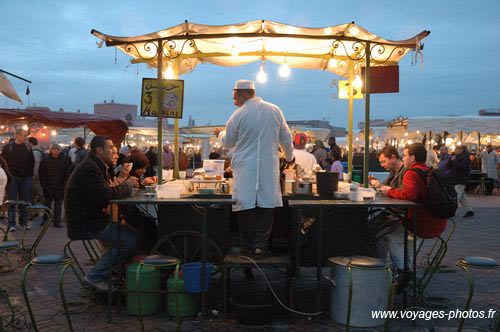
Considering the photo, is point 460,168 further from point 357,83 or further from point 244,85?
point 244,85

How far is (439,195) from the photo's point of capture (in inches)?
193

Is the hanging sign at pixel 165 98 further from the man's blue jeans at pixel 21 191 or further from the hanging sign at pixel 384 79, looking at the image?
the man's blue jeans at pixel 21 191

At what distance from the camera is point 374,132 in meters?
25.7

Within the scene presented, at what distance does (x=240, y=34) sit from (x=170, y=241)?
2437 mm

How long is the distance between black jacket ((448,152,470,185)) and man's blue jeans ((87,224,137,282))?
10.1 metres

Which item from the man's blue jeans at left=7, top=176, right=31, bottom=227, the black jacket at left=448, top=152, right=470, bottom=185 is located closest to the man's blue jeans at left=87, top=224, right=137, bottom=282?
the man's blue jeans at left=7, top=176, right=31, bottom=227

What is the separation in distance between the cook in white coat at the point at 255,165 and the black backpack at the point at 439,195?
5.11ft

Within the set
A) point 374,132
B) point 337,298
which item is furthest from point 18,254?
point 374,132

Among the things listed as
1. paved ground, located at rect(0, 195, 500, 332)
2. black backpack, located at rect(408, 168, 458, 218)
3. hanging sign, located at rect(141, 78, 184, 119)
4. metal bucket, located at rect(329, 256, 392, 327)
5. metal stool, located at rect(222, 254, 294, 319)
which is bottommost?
paved ground, located at rect(0, 195, 500, 332)

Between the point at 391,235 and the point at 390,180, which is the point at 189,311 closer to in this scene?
the point at 391,235

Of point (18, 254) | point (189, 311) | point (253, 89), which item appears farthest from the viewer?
point (18, 254)

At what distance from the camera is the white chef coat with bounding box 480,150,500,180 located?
1767cm

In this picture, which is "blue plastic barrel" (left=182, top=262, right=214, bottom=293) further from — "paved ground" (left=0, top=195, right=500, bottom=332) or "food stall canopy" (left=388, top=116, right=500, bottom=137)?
"food stall canopy" (left=388, top=116, right=500, bottom=137)

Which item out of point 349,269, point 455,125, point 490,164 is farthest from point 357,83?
point 490,164
